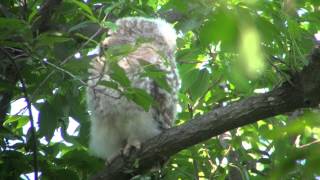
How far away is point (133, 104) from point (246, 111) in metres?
1.20

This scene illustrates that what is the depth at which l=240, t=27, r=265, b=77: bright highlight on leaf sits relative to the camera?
0.61 metres

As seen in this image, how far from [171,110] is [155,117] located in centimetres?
15

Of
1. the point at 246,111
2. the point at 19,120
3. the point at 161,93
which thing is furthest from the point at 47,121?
the point at 246,111

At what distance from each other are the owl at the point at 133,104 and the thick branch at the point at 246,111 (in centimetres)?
48

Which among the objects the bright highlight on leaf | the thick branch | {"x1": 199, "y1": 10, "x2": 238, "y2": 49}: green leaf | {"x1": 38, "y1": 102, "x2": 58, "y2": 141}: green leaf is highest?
{"x1": 38, "y1": 102, "x2": 58, "y2": 141}: green leaf

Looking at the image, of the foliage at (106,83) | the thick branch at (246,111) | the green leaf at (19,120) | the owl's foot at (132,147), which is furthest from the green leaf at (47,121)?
the thick branch at (246,111)

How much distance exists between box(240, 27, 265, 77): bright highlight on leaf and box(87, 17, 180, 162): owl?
2.99 metres

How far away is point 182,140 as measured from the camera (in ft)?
10.2

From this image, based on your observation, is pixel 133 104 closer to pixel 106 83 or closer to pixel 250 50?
pixel 106 83

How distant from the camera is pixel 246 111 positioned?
285cm

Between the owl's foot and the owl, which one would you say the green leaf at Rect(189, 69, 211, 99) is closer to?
the owl

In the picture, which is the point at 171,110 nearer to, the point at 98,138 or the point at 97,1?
the point at 98,138

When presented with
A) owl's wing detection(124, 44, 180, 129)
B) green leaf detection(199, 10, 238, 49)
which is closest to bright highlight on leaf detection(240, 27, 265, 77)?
green leaf detection(199, 10, 238, 49)

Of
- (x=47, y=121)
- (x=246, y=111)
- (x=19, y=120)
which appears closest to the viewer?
(x=246, y=111)
